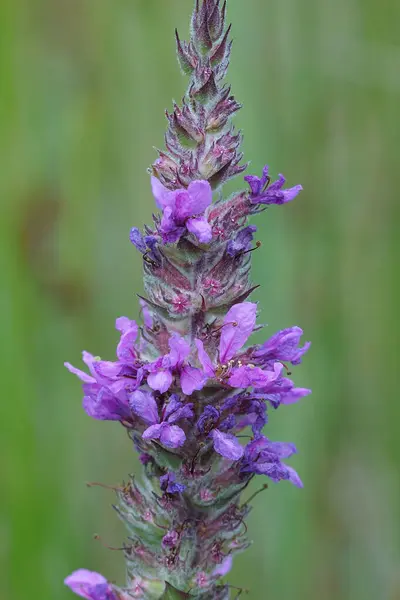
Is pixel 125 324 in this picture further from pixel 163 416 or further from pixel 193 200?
pixel 193 200

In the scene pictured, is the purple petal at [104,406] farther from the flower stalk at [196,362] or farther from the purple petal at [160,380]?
the purple petal at [160,380]

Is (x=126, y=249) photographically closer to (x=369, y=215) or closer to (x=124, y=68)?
(x=124, y=68)

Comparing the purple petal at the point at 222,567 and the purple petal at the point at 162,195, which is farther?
the purple petal at the point at 222,567

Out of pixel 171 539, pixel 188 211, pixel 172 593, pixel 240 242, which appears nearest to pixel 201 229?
pixel 188 211

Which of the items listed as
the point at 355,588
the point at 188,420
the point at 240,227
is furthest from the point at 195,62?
the point at 355,588

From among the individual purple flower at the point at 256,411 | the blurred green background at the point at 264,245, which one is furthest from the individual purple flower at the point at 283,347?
the blurred green background at the point at 264,245

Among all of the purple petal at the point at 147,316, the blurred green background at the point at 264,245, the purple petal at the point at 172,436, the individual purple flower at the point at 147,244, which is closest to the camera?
the purple petal at the point at 172,436

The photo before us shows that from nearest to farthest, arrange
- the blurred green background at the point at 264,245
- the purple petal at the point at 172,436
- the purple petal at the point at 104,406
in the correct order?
1. the purple petal at the point at 172,436
2. the purple petal at the point at 104,406
3. the blurred green background at the point at 264,245

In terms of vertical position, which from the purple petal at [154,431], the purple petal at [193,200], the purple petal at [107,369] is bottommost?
the purple petal at [154,431]

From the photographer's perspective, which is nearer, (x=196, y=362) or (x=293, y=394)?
(x=196, y=362)
